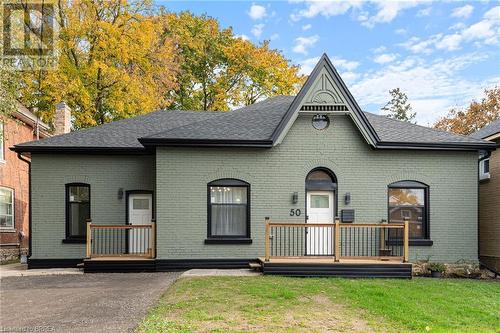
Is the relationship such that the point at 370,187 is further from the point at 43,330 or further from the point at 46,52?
the point at 46,52

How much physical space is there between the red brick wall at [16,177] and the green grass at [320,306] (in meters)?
11.9

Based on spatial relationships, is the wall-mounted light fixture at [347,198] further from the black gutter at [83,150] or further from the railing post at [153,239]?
the black gutter at [83,150]

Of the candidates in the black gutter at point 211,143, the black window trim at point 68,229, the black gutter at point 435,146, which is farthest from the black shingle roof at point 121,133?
the black gutter at point 435,146

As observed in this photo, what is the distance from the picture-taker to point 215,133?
11883 millimetres

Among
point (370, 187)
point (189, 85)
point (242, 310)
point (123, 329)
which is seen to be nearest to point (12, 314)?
point (123, 329)

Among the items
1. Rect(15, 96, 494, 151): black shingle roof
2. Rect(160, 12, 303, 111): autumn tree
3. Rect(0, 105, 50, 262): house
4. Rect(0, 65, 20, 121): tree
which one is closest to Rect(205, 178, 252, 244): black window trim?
Rect(15, 96, 494, 151): black shingle roof

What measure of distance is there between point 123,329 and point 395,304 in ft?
15.3

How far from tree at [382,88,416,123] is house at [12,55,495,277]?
3877cm

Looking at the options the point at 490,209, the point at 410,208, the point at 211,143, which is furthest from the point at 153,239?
the point at 490,209

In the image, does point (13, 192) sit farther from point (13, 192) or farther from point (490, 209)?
point (490, 209)

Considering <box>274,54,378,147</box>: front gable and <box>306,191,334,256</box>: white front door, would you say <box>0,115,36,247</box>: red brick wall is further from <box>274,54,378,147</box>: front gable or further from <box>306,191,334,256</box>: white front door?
<box>306,191,334,256</box>: white front door

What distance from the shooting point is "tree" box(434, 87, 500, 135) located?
31.9 m

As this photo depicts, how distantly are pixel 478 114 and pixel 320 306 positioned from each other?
103ft

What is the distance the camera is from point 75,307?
728 cm
